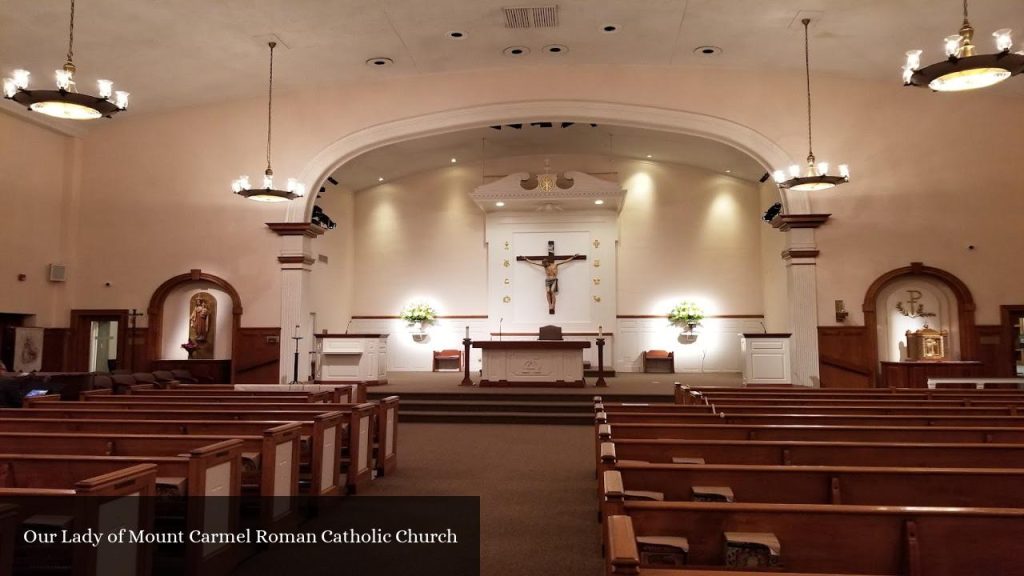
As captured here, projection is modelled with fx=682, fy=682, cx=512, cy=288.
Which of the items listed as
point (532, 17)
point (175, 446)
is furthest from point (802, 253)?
point (175, 446)

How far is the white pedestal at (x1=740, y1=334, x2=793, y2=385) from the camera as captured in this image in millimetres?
9664

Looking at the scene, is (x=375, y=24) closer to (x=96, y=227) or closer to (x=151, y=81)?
(x=151, y=81)

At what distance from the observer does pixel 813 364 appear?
9641mm

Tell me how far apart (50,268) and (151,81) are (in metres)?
3.34

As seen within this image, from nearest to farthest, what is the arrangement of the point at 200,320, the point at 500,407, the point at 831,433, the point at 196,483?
1. the point at 196,483
2. the point at 831,433
3. the point at 500,407
4. the point at 200,320

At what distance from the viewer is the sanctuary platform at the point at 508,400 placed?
8.59 metres

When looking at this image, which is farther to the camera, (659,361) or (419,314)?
(419,314)

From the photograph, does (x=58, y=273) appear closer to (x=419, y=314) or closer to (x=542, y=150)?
(x=419, y=314)

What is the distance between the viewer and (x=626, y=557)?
63.9 inches

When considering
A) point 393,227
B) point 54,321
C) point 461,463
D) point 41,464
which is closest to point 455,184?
point 393,227

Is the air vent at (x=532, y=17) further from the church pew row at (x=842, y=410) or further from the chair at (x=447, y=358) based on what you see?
the chair at (x=447, y=358)

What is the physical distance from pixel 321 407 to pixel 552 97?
6951 millimetres

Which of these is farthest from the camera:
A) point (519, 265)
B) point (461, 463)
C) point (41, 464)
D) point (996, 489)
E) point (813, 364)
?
point (519, 265)

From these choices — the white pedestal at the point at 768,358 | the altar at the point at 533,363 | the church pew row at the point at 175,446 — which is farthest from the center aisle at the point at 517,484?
the white pedestal at the point at 768,358
